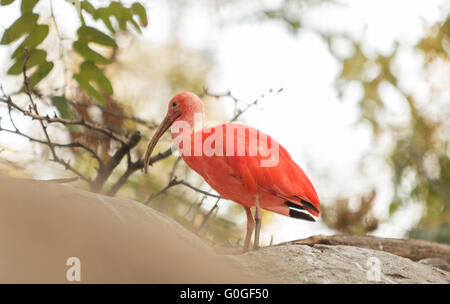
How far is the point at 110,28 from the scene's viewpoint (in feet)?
5.12

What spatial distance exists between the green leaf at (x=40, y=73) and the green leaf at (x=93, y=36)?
0.48 feet

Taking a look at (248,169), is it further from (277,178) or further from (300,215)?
(300,215)

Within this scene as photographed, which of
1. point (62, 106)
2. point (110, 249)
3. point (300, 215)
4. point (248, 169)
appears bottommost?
point (110, 249)

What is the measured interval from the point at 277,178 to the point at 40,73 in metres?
0.85

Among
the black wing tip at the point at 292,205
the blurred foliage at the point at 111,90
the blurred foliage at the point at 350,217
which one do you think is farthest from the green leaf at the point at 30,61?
the blurred foliage at the point at 350,217

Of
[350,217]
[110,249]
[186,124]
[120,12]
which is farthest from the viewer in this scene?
[350,217]

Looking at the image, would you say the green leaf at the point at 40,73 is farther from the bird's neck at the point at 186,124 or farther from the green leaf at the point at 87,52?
the bird's neck at the point at 186,124

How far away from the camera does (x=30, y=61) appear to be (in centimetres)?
151

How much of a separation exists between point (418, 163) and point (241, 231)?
5.27ft

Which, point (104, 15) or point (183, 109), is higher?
point (104, 15)

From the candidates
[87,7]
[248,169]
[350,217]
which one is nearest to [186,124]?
[248,169]

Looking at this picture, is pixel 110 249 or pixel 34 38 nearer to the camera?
pixel 110 249
